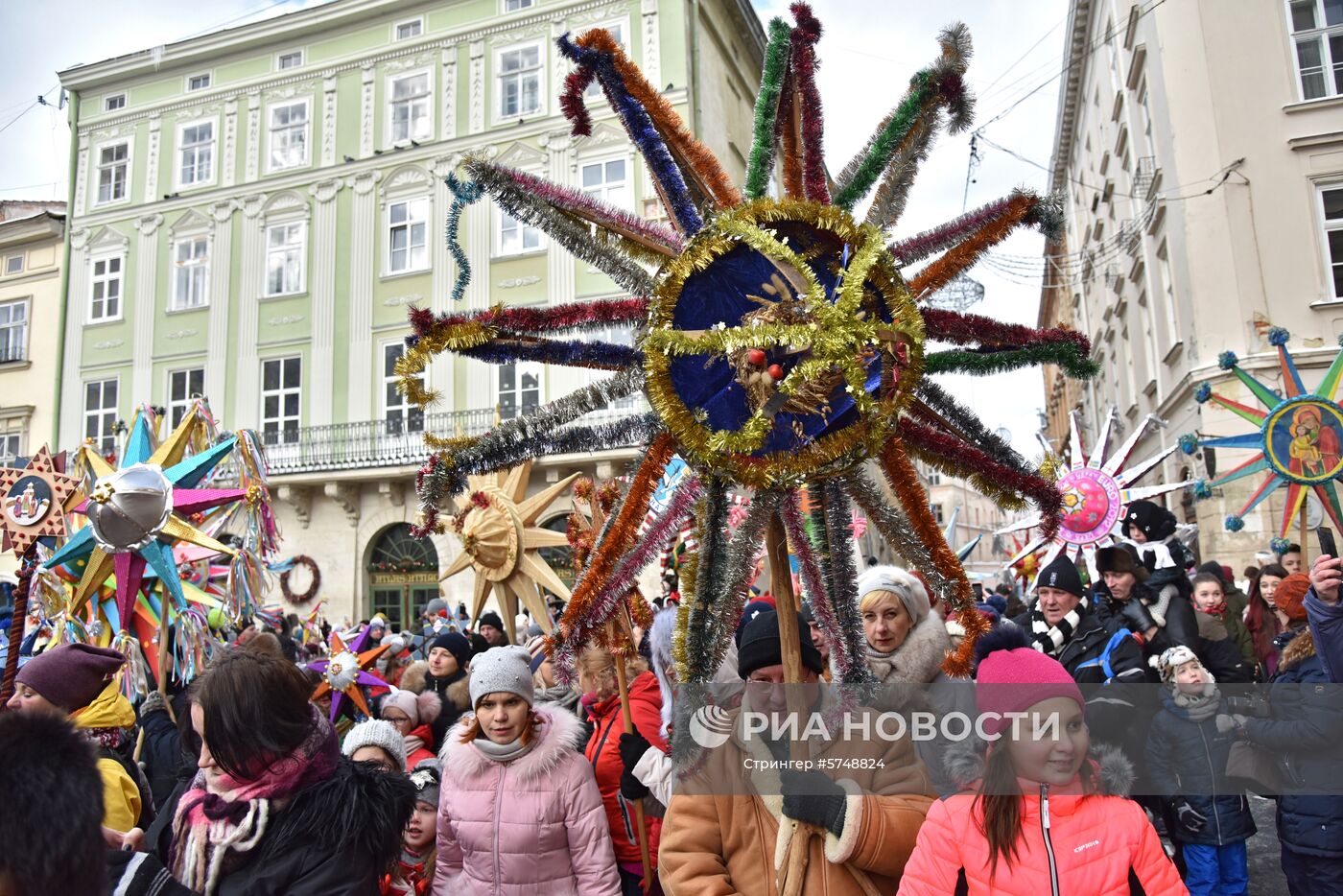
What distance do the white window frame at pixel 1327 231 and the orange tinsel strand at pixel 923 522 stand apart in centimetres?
1273

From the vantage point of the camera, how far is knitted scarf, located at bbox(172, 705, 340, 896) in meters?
2.24

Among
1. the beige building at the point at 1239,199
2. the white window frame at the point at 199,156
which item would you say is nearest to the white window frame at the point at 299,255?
the white window frame at the point at 199,156

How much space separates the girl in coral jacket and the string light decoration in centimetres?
23

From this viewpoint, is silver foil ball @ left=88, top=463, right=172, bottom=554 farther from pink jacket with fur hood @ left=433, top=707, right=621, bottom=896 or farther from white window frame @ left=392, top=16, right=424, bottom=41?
white window frame @ left=392, top=16, right=424, bottom=41

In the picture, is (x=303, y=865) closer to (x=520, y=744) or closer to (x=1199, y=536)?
(x=520, y=744)

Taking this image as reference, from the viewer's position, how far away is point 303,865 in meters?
2.25

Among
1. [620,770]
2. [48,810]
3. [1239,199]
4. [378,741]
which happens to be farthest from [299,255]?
[48,810]

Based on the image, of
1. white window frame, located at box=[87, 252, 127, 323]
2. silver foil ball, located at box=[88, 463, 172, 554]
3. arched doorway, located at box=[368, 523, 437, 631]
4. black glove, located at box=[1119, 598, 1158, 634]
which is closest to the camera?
black glove, located at box=[1119, 598, 1158, 634]

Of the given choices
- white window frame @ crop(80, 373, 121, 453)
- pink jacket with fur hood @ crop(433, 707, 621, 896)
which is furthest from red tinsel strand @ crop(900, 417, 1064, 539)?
white window frame @ crop(80, 373, 121, 453)

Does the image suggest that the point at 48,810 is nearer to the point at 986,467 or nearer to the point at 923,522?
the point at 923,522

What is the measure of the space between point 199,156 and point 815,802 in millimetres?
23444

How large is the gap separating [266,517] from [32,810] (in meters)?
4.80

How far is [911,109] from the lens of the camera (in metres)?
2.73

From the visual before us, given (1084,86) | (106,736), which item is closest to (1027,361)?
(106,736)
